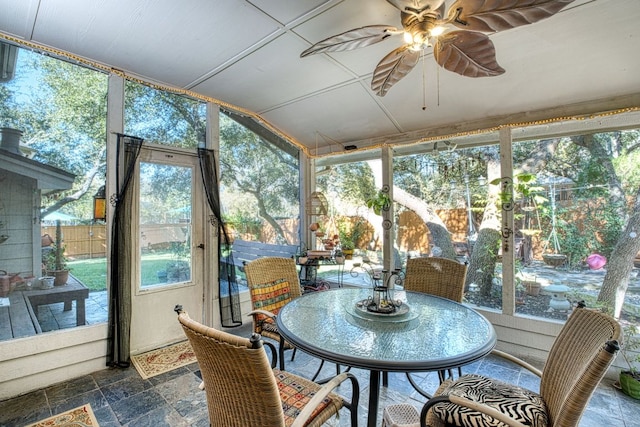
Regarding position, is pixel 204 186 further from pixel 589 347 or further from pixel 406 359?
pixel 589 347

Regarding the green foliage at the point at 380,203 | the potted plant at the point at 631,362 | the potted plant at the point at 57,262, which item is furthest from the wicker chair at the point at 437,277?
the potted plant at the point at 57,262

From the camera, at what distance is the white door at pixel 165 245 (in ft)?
9.75

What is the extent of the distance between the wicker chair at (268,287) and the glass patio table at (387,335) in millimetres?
422

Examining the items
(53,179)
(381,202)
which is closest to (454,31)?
(381,202)

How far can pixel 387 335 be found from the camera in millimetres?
1499

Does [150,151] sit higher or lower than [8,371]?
higher

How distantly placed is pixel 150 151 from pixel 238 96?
3.62ft

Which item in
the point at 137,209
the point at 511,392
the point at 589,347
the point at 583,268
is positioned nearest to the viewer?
the point at 589,347

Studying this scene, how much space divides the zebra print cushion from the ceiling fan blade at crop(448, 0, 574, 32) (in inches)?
66.1

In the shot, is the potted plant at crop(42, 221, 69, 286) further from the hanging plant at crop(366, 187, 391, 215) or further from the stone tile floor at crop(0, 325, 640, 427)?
the hanging plant at crop(366, 187, 391, 215)

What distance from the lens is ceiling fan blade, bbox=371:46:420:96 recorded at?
5.73 feet

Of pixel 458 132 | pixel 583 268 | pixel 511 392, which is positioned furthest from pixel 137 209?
pixel 583 268

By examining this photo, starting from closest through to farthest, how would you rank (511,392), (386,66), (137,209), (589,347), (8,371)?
(589,347), (511,392), (386,66), (8,371), (137,209)

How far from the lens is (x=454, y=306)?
1.96 meters
